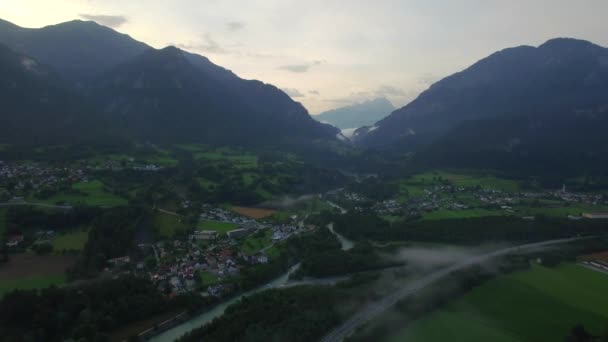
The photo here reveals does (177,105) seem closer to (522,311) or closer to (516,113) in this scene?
(516,113)

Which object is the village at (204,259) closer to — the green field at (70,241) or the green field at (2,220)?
the green field at (70,241)

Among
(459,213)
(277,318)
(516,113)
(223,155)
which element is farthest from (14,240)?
(516,113)

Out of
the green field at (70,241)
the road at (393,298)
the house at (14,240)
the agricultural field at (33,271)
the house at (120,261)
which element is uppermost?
the house at (14,240)

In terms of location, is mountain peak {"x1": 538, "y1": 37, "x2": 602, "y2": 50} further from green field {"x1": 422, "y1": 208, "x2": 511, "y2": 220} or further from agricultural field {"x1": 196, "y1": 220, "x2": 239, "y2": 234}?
agricultural field {"x1": 196, "y1": 220, "x2": 239, "y2": 234}

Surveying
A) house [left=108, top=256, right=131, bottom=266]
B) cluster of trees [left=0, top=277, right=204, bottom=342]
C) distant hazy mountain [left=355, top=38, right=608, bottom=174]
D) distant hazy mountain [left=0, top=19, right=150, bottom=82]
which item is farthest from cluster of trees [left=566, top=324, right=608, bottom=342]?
distant hazy mountain [left=0, top=19, right=150, bottom=82]

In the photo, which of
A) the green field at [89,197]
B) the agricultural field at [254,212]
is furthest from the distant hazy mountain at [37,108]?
the agricultural field at [254,212]

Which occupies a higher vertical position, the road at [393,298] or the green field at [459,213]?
the green field at [459,213]
